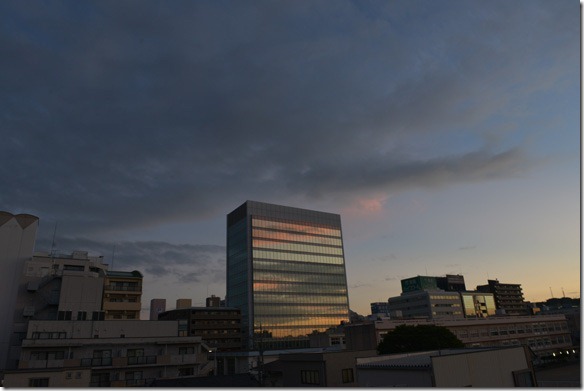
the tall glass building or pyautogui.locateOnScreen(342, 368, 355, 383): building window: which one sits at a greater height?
the tall glass building

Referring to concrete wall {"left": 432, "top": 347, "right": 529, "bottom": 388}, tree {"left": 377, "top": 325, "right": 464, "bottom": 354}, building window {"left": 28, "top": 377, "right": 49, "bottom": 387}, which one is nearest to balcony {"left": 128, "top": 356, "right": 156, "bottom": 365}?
building window {"left": 28, "top": 377, "right": 49, "bottom": 387}

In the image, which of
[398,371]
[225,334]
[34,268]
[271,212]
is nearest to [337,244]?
[271,212]

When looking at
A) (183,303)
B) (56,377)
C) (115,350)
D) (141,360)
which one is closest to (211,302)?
(183,303)

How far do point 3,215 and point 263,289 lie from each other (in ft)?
240

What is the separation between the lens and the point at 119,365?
42188 millimetres

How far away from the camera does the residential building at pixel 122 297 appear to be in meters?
66.8

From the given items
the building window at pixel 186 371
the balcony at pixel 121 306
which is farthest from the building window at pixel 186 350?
the balcony at pixel 121 306

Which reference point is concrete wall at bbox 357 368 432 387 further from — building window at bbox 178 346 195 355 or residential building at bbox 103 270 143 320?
residential building at bbox 103 270 143 320

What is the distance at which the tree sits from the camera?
52875mm

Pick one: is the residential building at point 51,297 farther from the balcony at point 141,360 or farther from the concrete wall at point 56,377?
the concrete wall at point 56,377

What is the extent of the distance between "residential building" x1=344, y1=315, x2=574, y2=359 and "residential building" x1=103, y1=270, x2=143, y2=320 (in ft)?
130

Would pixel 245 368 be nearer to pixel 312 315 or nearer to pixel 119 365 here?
pixel 312 315

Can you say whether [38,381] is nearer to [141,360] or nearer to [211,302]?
[141,360]

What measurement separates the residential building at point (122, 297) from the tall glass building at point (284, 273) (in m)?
45.9
